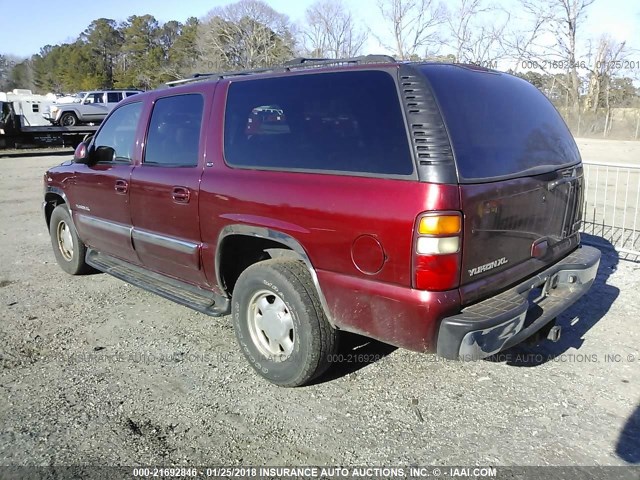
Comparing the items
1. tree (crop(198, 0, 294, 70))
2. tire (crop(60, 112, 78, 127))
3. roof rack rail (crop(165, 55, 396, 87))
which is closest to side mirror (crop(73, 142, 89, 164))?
Answer: roof rack rail (crop(165, 55, 396, 87))

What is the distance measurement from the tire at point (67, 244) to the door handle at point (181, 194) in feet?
7.05

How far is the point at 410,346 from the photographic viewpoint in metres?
2.69

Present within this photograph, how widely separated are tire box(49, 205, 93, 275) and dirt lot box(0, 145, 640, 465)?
3.48 feet

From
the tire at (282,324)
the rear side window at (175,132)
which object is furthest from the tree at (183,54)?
the tire at (282,324)

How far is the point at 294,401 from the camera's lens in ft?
10.5

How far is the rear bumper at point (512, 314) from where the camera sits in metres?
2.57

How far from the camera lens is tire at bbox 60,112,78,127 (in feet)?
82.8

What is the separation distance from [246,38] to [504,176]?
53.1 m

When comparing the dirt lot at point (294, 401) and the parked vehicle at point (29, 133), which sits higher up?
the parked vehicle at point (29, 133)

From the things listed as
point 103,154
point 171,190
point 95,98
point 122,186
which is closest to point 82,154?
point 103,154

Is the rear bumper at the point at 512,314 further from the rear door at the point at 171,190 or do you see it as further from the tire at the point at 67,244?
the tire at the point at 67,244

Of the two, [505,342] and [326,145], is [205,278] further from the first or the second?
[505,342]

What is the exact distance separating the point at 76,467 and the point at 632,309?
445 centimetres

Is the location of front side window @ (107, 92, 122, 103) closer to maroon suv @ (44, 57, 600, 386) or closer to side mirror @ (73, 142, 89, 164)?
side mirror @ (73, 142, 89, 164)
